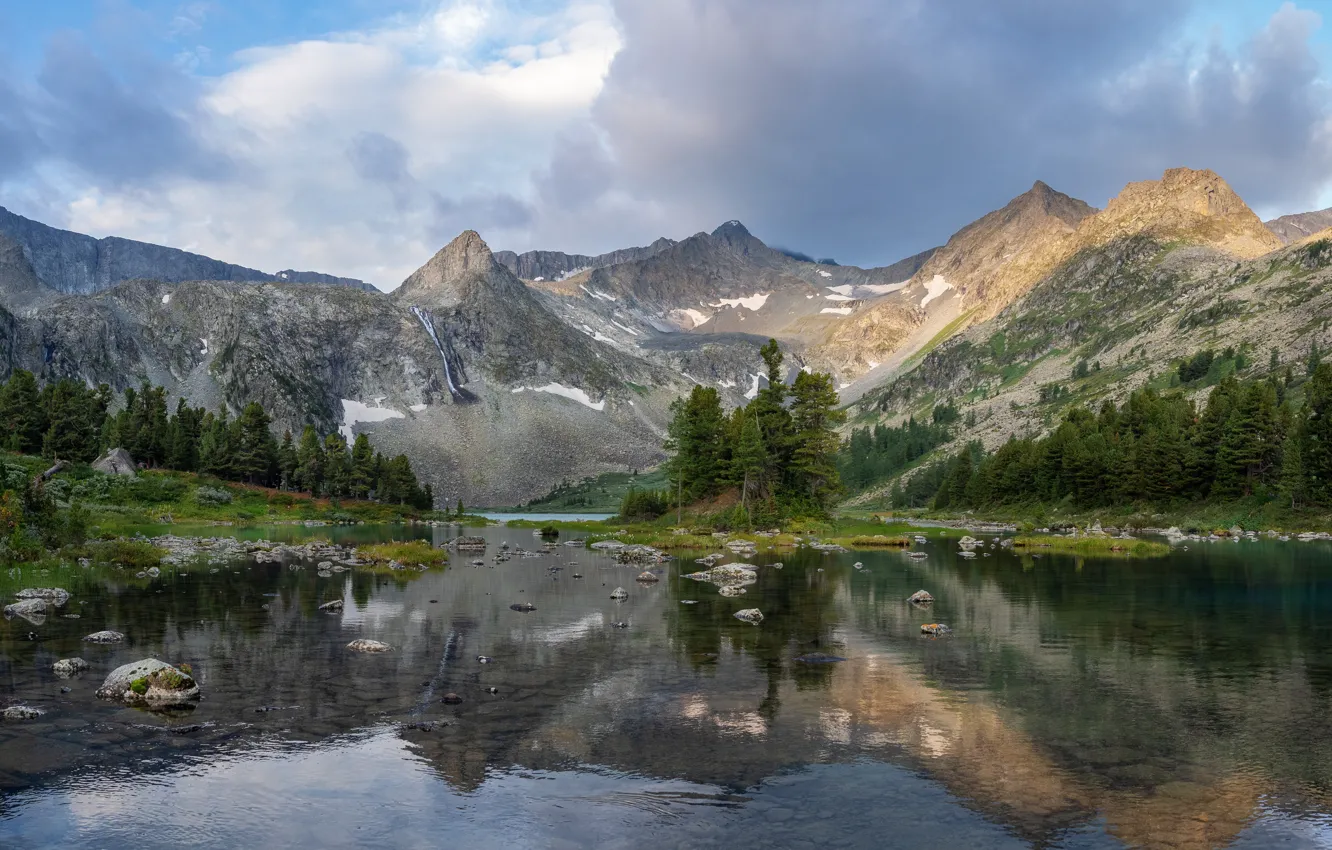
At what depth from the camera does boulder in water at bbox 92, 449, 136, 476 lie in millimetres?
122588

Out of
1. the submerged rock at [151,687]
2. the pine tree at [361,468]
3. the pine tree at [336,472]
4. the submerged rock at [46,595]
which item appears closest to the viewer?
the submerged rock at [151,687]

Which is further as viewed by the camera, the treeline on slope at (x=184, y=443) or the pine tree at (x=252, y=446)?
the pine tree at (x=252, y=446)

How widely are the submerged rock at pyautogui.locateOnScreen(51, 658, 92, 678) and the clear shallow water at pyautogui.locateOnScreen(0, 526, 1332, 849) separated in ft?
1.80

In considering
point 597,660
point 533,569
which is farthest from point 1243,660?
point 533,569

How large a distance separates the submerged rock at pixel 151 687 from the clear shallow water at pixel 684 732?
0.65 metres

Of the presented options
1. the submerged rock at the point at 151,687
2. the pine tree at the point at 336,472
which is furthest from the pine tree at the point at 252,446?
the submerged rock at the point at 151,687

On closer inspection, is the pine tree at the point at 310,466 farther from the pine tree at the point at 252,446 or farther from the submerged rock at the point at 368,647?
the submerged rock at the point at 368,647

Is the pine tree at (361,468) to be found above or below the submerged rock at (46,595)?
above

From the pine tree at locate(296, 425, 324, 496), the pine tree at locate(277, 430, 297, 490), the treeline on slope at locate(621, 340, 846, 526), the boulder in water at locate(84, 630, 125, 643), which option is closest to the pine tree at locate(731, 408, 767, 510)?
the treeline on slope at locate(621, 340, 846, 526)

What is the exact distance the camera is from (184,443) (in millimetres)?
146375

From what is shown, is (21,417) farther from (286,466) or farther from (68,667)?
(68,667)

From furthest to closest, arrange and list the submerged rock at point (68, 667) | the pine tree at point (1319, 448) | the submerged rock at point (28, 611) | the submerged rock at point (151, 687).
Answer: the pine tree at point (1319, 448), the submerged rock at point (28, 611), the submerged rock at point (68, 667), the submerged rock at point (151, 687)

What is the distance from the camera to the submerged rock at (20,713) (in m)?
20.0

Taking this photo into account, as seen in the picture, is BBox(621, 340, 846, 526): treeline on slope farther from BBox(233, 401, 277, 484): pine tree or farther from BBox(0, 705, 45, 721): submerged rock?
BBox(233, 401, 277, 484): pine tree
